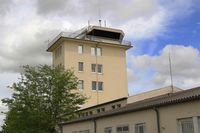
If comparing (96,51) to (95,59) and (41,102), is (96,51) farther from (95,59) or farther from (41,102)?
(41,102)

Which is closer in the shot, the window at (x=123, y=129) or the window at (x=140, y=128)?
the window at (x=140, y=128)

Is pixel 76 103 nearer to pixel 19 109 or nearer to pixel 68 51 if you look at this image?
pixel 19 109

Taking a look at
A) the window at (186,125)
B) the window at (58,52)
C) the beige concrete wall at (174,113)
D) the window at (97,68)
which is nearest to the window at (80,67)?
the window at (97,68)

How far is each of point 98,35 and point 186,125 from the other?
5267 cm

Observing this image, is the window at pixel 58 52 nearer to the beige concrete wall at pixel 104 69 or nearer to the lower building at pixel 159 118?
the beige concrete wall at pixel 104 69

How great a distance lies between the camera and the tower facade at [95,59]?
6512cm

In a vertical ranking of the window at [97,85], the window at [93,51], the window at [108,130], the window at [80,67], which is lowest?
the window at [108,130]

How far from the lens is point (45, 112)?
38594 millimetres

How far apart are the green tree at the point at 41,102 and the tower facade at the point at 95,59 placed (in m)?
22.6

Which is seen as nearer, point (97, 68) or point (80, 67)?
point (80, 67)

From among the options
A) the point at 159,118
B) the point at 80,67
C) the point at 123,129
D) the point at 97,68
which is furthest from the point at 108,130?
the point at 97,68

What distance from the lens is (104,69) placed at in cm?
6781

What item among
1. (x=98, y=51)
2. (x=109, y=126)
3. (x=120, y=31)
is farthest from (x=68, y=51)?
(x=109, y=126)

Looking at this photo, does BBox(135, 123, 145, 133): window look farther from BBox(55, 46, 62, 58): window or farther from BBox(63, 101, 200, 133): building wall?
BBox(55, 46, 62, 58): window
